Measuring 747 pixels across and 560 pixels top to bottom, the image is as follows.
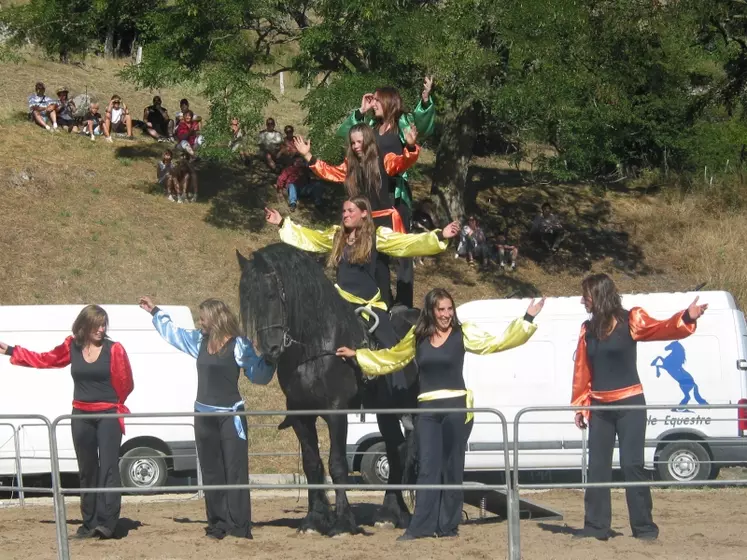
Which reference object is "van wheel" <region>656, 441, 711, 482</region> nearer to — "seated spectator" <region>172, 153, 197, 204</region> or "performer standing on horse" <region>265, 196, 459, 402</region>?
"performer standing on horse" <region>265, 196, 459, 402</region>

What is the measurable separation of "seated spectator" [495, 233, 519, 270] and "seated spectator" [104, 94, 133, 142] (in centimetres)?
876

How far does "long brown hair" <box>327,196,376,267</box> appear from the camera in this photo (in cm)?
880

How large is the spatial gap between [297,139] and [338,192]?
1615 cm

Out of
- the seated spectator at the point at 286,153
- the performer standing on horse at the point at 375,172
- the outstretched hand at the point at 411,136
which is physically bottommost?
the performer standing on horse at the point at 375,172

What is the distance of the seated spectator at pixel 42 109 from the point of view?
25531 mm

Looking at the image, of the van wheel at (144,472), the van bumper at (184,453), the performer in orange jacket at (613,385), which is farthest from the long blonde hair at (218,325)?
the van bumper at (184,453)

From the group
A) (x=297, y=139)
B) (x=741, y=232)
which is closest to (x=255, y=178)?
(x=741, y=232)

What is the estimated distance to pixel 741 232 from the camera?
2739 centimetres

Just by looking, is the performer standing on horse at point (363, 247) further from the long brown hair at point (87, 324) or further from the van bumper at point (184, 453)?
the van bumper at point (184, 453)

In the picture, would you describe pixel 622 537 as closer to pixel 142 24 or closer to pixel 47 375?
pixel 47 375

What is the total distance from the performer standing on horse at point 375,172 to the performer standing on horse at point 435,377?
1101 millimetres

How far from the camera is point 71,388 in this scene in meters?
13.9

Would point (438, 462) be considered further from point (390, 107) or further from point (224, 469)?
point (390, 107)

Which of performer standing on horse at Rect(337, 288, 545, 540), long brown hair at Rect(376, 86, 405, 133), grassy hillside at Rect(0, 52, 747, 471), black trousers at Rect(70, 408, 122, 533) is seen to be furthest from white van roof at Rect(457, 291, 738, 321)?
black trousers at Rect(70, 408, 122, 533)
